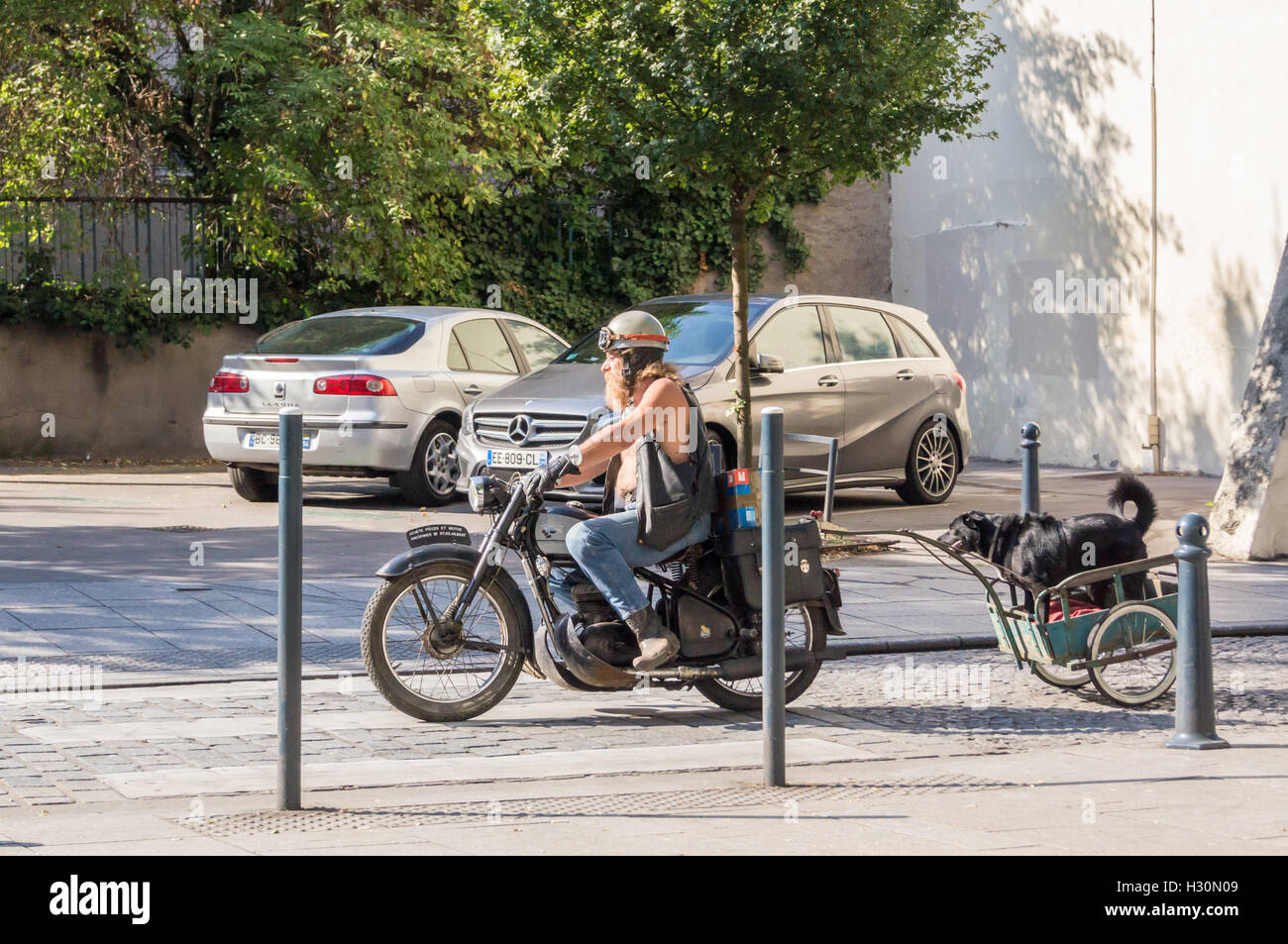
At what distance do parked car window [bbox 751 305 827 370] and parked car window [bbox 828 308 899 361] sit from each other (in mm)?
227

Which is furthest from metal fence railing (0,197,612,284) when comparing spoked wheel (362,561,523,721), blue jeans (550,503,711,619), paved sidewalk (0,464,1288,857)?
blue jeans (550,503,711,619)

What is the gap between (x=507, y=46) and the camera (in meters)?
12.9

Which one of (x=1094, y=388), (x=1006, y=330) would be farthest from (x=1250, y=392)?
(x=1006, y=330)

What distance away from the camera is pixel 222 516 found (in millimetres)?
13922

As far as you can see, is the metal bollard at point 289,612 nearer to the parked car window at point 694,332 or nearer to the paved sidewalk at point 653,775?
the paved sidewalk at point 653,775

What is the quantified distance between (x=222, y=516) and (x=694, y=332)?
4.03 metres

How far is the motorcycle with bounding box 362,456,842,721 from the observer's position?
6910 mm

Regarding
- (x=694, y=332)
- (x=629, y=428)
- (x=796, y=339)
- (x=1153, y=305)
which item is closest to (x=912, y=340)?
(x=796, y=339)

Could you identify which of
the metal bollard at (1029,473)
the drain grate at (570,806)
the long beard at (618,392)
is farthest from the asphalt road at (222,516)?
the drain grate at (570,806)

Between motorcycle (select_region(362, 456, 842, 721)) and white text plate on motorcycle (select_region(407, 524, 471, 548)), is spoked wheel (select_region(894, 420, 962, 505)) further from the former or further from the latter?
white text plate on motorcycle (select_region(407, 524, 471, 548))

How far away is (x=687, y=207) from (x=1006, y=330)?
14.3 ft

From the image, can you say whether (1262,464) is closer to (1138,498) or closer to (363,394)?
(1138,498)

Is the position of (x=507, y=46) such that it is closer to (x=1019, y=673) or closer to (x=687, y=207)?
(x=1019, y=673)

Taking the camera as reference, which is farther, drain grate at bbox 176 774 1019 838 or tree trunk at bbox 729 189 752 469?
tree trunk at bbox 729 189 752 469
